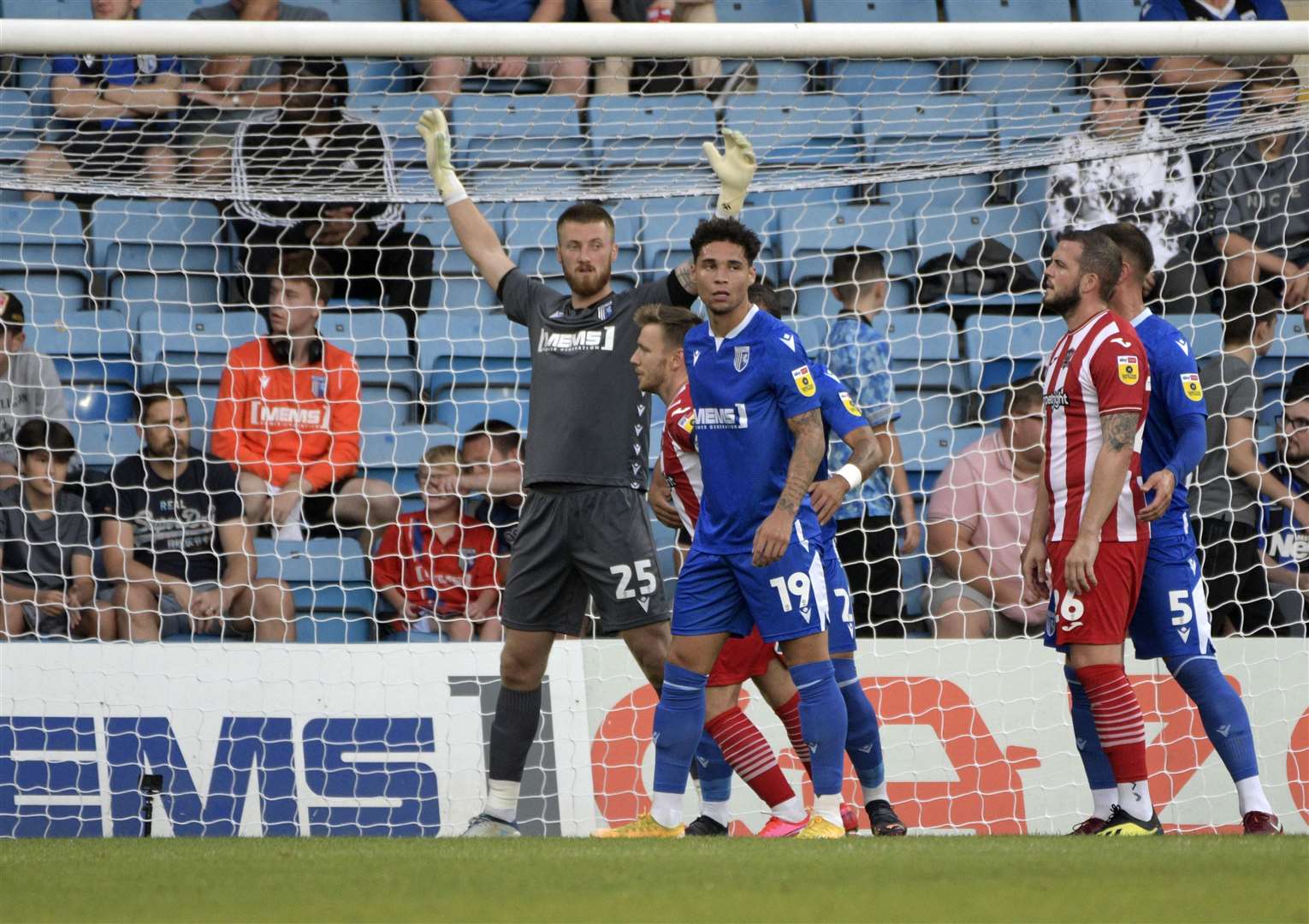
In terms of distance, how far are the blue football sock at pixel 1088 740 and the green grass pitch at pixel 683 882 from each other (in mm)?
887

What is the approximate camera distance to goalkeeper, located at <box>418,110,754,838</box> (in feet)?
17.0

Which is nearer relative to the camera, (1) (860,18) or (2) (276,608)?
(2) (276,608)

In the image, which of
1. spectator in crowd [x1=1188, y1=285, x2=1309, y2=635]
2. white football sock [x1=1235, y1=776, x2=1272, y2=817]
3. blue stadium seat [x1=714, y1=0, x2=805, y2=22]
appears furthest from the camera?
blue stadium seat [x1=714, y1=0, x2=805, y2=22]

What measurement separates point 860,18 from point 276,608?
5217mm

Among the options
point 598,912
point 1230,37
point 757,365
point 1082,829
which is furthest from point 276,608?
point 1230,37

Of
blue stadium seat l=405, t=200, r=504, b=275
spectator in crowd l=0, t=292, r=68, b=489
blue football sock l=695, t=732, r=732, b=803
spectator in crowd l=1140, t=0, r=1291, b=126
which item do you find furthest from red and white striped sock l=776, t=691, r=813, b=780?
spectator in crowd l=0, t=292, r=68, b=489

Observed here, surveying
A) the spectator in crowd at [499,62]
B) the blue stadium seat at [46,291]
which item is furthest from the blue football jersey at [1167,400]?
the blue stadium seat at [46,291]

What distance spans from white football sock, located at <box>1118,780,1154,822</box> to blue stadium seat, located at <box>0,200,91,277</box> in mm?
5637

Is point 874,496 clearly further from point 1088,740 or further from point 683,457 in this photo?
point 1088,740

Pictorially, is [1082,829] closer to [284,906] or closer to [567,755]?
[567,755]

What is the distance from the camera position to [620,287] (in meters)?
8.30

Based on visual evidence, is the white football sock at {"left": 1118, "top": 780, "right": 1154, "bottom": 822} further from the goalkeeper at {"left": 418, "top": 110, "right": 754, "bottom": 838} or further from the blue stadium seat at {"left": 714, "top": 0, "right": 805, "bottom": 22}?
the blue stadium seat at {"left": 714, "top": 0, "right": 805, "bottom": 22}

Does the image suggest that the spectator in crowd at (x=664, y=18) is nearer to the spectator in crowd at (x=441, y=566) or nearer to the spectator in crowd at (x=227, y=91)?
the spectator in crowd at (x=227, y=91)

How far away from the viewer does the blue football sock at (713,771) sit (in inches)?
207
